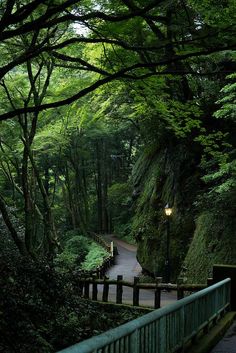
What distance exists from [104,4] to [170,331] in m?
Result: 6.46

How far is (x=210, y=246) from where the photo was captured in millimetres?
15141

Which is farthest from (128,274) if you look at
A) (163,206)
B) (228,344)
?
(228,344)

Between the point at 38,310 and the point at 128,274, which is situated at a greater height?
the point at 38,310

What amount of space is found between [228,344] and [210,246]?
26.9ft

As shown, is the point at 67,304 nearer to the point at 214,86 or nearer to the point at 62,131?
the point at 214,86

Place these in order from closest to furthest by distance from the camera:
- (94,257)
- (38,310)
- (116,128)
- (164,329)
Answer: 1. (164,329)
2. (38,310)
3. (94,257)
4. (116,128)

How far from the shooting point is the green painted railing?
327cm

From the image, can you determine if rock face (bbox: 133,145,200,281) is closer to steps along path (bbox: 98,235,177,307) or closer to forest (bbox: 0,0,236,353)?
forest (bbox: 0,0,236,353)

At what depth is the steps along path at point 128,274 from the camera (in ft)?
52.0

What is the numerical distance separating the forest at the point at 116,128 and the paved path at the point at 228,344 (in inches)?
111

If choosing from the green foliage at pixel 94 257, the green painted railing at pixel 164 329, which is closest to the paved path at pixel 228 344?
the green painted railing at pixel 164 329

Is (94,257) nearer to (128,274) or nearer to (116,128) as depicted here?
(128,274)

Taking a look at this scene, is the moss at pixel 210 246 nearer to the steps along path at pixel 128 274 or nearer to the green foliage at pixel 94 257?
the steps along path at pixel 128 274

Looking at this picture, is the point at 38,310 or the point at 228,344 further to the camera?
the point at 38,310
